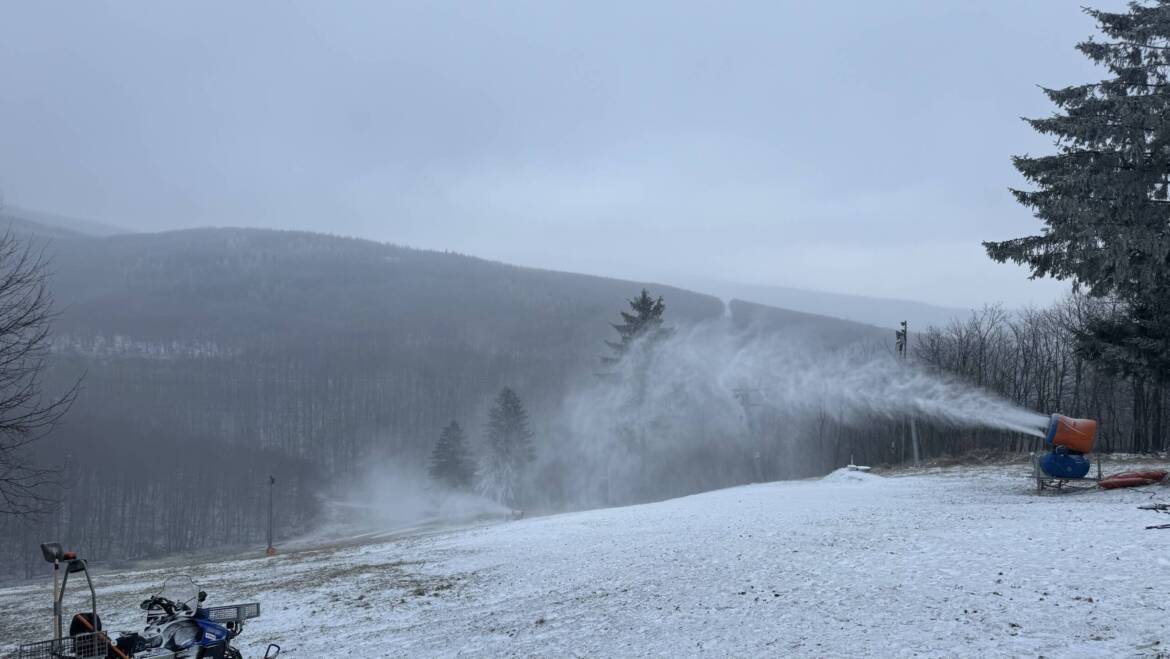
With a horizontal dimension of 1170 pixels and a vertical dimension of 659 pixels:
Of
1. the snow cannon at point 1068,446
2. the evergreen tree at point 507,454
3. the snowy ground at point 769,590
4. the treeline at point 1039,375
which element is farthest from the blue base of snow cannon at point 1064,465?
the evergreen tree at point 507,454

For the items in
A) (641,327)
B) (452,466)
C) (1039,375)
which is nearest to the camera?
(641,327)

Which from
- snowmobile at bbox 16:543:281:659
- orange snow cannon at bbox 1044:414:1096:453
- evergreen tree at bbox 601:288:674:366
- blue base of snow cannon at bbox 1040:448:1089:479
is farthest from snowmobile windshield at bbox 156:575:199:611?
evergreen tree at bbox 601:288:674:366

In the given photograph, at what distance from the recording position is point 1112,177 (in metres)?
20.0

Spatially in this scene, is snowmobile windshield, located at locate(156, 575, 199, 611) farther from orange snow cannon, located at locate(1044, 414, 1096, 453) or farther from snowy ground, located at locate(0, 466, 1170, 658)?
orange snow cannon, located at locate(1044, 414, 1096, 453)

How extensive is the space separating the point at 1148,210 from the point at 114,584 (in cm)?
3197

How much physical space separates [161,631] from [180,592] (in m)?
0.46

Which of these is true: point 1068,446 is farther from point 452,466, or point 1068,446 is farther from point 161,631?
point 452,466

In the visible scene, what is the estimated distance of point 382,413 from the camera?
178500mm

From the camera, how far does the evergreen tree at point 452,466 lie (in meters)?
77.8

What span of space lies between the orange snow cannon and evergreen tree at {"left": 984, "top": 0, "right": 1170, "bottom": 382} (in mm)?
3956

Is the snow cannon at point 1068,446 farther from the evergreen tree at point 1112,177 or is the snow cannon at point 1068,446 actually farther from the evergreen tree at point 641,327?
the evergreen tree at point 641,327

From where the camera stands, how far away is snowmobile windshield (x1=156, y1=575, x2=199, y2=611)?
8.77 m

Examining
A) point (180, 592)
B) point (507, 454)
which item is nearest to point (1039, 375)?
point (507, 454)

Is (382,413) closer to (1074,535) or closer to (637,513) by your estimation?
(637,513)
